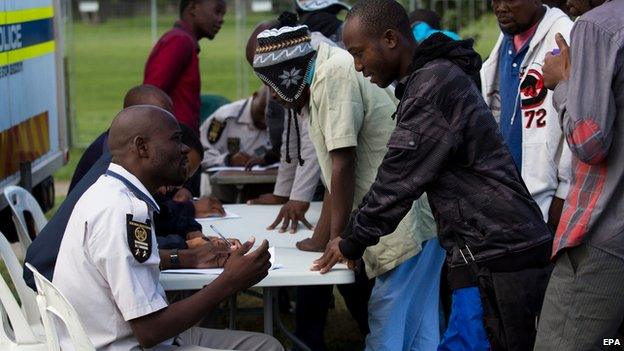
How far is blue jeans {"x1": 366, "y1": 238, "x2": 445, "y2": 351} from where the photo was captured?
15.3ft

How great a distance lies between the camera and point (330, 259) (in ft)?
13.9

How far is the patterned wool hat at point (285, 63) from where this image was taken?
4602mm

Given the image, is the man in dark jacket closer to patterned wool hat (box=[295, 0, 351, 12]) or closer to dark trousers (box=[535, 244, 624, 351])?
dark trousers (box=[535, 244, 624, 351])

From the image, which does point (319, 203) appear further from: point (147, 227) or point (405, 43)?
point (147, 227)

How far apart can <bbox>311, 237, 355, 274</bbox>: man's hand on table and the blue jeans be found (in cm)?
48

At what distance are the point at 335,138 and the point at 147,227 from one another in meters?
1.12

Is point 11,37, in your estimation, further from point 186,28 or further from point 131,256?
point 131,256

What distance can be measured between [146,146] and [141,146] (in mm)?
16

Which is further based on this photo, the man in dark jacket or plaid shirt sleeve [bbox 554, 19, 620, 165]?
the man in dark jacket

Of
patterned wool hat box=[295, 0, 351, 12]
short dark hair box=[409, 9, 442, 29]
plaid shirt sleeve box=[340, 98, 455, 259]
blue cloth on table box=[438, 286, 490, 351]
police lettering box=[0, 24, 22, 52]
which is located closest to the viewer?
plaid shirt sleeve box=[340, 98, 455, 259]

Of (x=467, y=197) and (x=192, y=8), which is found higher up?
(x=467, y=197)

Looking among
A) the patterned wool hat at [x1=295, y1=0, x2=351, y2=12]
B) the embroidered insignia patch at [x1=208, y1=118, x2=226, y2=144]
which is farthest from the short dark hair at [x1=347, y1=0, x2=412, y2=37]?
the embroidered insignia patch at [x1=208, y1=118, x2=226, y2=144]

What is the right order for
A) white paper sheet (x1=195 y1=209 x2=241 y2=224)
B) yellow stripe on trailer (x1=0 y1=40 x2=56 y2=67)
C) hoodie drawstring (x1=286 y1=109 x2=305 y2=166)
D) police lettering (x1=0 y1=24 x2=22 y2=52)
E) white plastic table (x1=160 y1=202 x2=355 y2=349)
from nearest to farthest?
white plastic table (x1=160 y1=202 x2=355 y2=349), hoodie drawstring (x1=286 y1=109 x2=305 y2=166), white paper sheet (x1=195 y1=209 x2=241 y2=224), police lettering (x1=0 y1=24 x2=22 y2=52), yellow stripe on trailer (x1=0 y1=40 x2=56 y2=67)

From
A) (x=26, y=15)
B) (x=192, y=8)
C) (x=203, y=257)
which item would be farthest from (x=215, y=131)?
(x=203, y=257)
